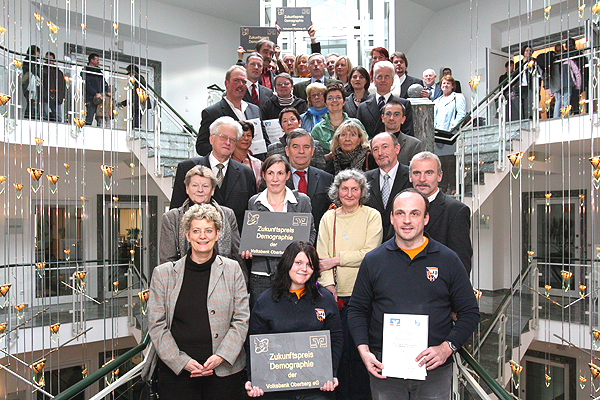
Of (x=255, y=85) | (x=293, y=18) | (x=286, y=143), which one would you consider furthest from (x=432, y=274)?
(x=293, y=18)

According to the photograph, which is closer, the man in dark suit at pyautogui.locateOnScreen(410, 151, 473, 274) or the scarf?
the man in dark suit at pyautogui.locateOnScreen(410, 151, 473, 274)

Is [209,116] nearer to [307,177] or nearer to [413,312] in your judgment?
[307,177]

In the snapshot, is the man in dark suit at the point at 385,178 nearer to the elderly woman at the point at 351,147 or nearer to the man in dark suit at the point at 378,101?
the elderly woman at the point at 351,147

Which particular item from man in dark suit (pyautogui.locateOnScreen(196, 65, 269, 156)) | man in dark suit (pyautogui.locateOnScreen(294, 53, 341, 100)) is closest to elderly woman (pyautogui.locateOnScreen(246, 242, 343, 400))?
man in dark suit (pyautogui.locateOnScreen(196, 65, 269, 156))

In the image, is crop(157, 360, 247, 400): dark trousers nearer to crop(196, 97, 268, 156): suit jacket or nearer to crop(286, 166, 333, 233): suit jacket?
crop(286, 166, 333, 233): suit jacket

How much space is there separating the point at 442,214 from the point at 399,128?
1.41 metres

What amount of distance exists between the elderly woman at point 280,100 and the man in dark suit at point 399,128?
1.31 m

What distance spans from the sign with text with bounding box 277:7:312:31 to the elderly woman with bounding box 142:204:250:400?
22.5 ft

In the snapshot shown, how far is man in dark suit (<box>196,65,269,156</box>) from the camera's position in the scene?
4094 mm

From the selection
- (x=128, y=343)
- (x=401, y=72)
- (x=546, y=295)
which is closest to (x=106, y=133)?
(x=128, y=343)

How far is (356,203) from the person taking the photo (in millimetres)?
2943

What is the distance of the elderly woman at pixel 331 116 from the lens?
4.11 metres

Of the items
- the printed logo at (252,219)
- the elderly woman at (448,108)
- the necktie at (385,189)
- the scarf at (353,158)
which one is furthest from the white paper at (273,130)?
the elderly woman at (448,108)

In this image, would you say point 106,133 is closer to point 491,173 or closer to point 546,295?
point 491,173
